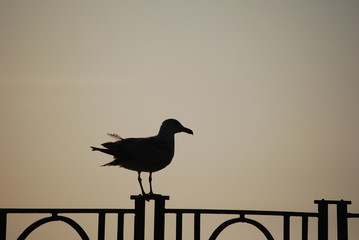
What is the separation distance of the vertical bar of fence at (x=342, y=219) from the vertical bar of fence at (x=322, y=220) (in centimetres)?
19

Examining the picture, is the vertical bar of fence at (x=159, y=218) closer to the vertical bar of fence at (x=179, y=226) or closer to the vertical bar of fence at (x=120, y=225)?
the vertical bar of fence at (x=179, y=226)

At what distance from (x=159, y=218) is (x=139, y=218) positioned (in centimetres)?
27

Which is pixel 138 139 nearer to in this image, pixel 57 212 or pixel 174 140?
pixel 174 140

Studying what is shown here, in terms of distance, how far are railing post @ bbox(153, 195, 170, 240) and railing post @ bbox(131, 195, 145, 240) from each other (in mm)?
177

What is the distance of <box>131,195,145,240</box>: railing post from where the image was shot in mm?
9172

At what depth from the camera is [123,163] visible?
41.4 feet

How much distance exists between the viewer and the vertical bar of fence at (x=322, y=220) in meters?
9.69

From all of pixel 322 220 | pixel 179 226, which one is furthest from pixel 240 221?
pixel 322 220

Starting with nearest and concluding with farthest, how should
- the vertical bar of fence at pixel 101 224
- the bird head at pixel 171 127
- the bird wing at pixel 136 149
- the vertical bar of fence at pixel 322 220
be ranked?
the vertical bar of fence at pixel 101 224 → the vertical bar of fence at pixel 322 220 → the bird wing at pixel 136 149 → the bird head at pixel 171 127

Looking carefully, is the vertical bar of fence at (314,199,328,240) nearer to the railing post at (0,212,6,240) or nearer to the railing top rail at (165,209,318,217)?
the railing top rail at (165,209,318,217)

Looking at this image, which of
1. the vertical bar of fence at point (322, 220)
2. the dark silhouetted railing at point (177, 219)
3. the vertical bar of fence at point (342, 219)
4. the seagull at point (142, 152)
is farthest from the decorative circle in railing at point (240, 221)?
the seagull at point (142, 152)

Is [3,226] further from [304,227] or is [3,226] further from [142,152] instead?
[304,227]

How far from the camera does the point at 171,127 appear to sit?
13414 millimetres

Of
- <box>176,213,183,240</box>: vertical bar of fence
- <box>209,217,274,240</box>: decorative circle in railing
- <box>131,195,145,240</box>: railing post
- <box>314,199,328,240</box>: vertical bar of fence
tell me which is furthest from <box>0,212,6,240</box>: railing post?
<box>314,199,328,240</box>: vertical bar of fence
